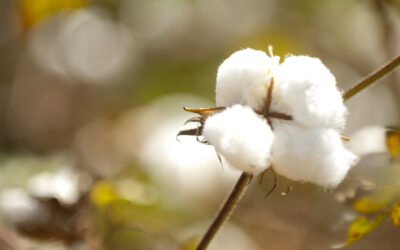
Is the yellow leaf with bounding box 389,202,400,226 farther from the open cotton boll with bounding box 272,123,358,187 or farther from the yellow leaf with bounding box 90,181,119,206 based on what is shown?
the yellow leaf with bounding box 90,181,119,206

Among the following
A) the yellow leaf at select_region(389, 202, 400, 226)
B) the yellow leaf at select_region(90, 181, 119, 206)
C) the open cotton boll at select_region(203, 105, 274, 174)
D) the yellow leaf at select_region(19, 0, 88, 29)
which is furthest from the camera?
the yellow leaf at select_region(19, 0, 88, 29)

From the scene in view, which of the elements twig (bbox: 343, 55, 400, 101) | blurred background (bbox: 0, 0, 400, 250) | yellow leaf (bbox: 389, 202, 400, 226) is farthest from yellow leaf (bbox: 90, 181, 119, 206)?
twig (bbox: 343, 55, 400, 101)

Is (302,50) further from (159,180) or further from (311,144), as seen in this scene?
(311,144)

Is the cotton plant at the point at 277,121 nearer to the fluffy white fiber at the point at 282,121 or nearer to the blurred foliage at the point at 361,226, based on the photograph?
the fluffy white fiber at the point at 282,121

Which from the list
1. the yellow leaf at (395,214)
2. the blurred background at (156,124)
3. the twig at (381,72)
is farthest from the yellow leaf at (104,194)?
the twig at (381,72)

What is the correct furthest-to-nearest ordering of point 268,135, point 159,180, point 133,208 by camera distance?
point 159,180
point 133,208
point 268,135

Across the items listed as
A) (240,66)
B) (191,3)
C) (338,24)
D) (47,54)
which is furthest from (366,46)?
(240,66)

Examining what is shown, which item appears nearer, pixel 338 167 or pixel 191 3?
pixel 338 167
